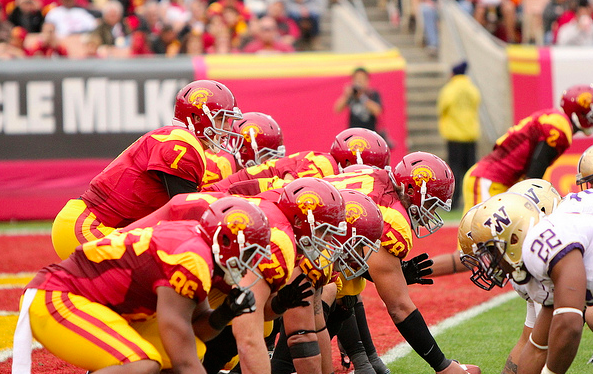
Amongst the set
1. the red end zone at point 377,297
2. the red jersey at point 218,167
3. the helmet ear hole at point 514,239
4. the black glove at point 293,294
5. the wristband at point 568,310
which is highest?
the helmet ear hole at point 514,239

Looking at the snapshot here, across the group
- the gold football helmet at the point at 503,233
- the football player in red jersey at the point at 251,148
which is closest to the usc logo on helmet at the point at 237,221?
the gold football helmet at the point at 503,233

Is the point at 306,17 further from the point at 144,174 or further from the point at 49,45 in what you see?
the point at 144,174

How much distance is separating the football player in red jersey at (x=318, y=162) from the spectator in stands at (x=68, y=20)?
26.7 ft

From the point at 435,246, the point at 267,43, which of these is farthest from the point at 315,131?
the point at 435,246

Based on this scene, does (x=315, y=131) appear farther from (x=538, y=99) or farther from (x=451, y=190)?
(x=451, y=190)

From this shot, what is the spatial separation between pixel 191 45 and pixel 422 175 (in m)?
7.64

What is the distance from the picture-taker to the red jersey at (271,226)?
3.68m

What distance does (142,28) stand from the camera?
12.6 m

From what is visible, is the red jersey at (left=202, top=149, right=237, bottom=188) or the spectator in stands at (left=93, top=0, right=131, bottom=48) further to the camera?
the spectator in stands at (left=93, top=0, right=131, bottom=48)

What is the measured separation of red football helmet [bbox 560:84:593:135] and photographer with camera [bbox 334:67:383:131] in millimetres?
4537

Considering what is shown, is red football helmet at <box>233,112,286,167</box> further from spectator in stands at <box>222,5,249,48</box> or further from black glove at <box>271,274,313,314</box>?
spectator in stands at <box>222,5,249,48</box>

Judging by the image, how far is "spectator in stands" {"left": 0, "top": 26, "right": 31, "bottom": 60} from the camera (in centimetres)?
1135

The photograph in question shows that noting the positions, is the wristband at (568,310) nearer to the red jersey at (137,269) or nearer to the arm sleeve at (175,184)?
the red jersey at (137,269)

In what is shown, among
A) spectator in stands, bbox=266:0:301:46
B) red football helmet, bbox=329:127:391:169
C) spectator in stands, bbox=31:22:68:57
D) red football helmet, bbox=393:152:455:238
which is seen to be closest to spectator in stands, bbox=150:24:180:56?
spectator in stands, bbox=31:22:68:57
